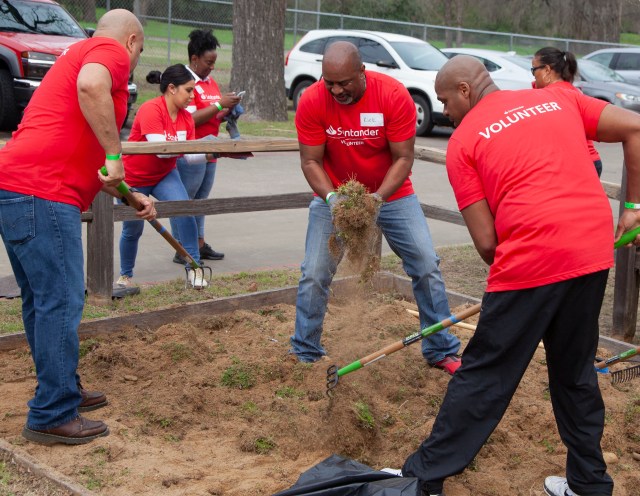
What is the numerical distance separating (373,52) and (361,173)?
15119mm

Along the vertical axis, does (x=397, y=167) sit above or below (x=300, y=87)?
above

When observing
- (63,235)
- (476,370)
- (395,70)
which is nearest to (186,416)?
(63,235)

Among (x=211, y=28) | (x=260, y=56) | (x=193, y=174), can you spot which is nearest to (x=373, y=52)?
(x=260, y=56)

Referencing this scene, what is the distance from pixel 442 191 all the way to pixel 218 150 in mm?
6315

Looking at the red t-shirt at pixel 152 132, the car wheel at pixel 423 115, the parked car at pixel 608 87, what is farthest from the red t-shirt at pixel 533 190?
the parked car at pixel 608 87

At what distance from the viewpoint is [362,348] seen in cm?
576

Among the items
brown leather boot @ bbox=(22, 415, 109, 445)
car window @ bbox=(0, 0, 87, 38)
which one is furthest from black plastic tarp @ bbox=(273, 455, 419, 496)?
car window @ bbox=(0, 0, 87, 38)

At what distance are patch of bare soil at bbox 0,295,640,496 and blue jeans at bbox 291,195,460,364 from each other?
Result: 0.55 ft

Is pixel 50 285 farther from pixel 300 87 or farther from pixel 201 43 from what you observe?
pixel 300 87

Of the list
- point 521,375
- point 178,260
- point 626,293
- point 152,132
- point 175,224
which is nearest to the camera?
point 521,375

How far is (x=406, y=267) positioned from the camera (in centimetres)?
575

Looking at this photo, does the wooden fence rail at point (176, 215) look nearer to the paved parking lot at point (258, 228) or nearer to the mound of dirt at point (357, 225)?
the paved parking lot at point (258, 228)

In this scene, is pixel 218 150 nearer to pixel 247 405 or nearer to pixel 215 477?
pixel 247 405

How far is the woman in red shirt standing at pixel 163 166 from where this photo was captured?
7309 millimetres
